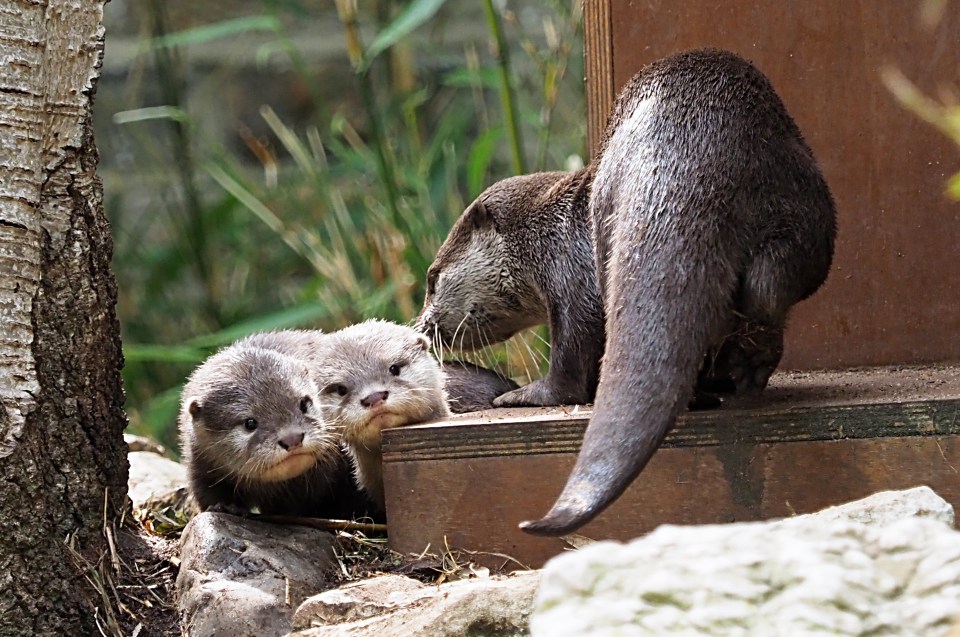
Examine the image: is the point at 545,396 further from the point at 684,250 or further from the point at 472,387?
the point at 684,250

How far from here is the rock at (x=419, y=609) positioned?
6.08ft

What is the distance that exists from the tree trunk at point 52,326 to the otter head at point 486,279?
3.31 feet

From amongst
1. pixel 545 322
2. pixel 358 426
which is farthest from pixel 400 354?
pixel 545 322

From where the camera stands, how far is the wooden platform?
231 centimetres

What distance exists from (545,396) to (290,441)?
55 cm

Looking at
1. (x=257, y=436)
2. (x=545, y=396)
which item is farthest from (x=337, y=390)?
(x=545, y=396)

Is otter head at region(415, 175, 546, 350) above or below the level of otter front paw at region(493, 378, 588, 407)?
above

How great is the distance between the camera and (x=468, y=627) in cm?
185

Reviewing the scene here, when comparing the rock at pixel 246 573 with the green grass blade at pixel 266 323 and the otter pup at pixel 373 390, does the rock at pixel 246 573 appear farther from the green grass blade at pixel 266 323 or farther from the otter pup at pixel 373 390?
the green grass blade at pixel 266 323

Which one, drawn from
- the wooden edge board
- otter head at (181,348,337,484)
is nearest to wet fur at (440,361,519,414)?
otter head at (181,348,337,484)

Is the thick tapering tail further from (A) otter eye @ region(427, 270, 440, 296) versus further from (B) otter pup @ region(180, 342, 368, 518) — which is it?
(A) otter eye @ region(427, 270, 440, 296)

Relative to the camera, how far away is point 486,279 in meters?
3.19

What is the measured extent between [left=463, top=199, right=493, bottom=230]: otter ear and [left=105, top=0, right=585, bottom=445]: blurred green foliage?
492 mm

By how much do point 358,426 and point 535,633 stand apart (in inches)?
58.0
